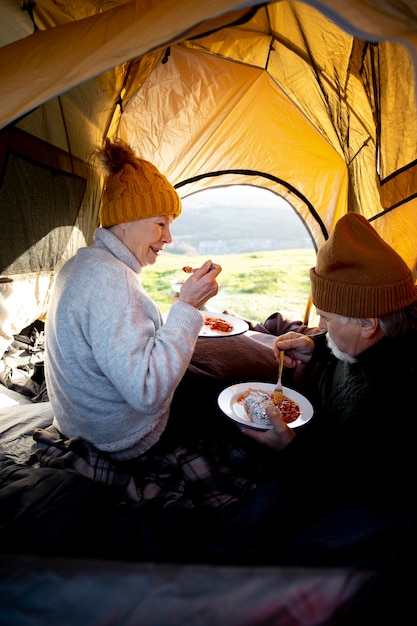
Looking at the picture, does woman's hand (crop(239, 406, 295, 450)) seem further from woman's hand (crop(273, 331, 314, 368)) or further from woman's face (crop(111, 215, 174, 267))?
woman's face (crop(111, 215, 174, 267))

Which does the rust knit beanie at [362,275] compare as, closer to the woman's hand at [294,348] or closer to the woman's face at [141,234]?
the woman's hand at [294,348]

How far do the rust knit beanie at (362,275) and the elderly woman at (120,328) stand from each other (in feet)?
1.46

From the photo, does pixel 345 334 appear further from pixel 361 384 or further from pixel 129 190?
pixel 129 190

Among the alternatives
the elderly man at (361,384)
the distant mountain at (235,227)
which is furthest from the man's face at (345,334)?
the distant mountain at (235,227)

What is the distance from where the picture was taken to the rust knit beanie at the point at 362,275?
1.30m

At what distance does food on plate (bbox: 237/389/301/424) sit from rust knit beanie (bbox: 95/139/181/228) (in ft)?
2.76

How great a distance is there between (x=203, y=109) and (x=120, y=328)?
7.46ft

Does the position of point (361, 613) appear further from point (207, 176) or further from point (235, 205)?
point (235, 205)

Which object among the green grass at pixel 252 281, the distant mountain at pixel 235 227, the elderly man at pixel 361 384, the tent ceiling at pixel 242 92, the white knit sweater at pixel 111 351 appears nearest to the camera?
the tent ceiling at pixel 242 92

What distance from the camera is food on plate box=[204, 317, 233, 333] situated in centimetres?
239

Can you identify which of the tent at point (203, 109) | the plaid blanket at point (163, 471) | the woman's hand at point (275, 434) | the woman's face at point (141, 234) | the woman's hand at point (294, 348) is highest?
the tent at point (203, 109)

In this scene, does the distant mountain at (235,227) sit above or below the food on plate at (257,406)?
above

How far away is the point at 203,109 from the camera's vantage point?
2.98 m

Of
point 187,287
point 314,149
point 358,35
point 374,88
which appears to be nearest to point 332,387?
point 187,287
